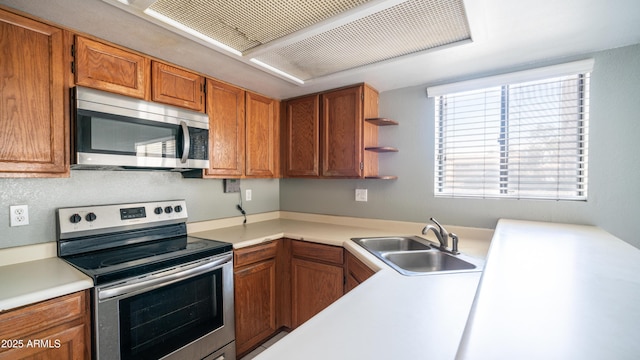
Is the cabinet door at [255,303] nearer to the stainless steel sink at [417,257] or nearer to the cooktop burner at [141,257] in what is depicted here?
the cooktop burner at [141,257]

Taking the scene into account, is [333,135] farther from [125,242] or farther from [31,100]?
[31,100]

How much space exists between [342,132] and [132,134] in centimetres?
154

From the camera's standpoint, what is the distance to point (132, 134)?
5.53ft

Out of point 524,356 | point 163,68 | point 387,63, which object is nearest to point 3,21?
point 163,68

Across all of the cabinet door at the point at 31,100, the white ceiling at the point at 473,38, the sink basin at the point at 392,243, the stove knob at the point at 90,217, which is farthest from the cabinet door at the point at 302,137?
the cabinet door at the point at 31,100

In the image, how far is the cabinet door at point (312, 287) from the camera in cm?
209

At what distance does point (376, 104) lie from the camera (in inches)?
99.2

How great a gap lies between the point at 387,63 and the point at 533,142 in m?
1.17

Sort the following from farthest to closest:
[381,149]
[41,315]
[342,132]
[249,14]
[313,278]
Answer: [342,132], [381,149], [313,278], [249,14], [41,315]

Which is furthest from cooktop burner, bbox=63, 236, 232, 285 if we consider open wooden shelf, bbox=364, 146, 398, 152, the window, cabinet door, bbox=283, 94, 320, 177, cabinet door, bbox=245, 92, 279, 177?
the window

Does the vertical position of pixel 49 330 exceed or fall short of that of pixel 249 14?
it falls short

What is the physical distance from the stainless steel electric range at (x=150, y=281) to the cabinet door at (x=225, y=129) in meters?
0.50

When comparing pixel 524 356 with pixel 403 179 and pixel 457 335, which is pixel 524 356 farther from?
pixel 403 179

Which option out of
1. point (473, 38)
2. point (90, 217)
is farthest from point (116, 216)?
point (473, 38)
